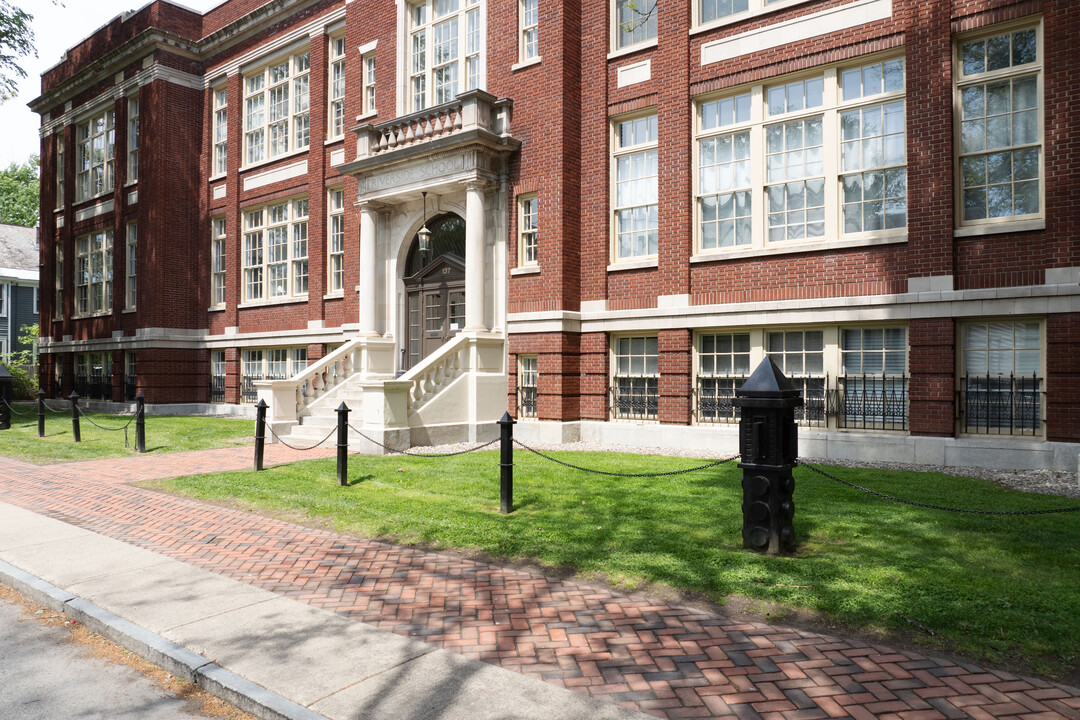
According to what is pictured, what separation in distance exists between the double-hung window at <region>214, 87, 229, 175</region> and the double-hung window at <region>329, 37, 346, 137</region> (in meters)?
5.88

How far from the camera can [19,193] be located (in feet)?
179

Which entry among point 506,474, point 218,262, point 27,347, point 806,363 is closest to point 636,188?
point 806,363

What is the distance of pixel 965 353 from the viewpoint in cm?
1123

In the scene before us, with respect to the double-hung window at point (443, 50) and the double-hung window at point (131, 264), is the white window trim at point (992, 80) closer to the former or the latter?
the double-hung window at point (443, 50)

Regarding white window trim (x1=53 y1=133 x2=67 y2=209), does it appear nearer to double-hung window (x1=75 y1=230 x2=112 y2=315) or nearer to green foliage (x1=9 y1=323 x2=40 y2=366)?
double-hung window (x1=75 y1=230 x2=112 y2=315)

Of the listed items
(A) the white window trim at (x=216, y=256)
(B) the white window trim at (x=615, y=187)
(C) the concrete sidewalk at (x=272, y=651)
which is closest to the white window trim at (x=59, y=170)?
(A) the white window trim at (x=216, y=256)

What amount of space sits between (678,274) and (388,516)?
26.7ft

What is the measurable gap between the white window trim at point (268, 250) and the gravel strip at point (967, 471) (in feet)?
35.4

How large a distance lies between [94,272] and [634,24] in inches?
966

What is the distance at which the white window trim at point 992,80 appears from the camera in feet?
34.5

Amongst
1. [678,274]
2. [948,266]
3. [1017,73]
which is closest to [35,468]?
[678,274]

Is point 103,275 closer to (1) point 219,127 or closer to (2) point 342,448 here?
(1) point 219,127

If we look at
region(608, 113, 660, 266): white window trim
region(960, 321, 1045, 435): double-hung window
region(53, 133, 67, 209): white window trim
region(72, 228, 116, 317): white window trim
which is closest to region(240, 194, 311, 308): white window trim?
region(72, 228, 116, 317): white window trim

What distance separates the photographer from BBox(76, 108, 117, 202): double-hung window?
27.7 metres
